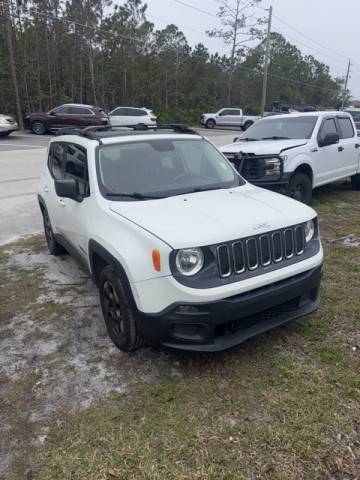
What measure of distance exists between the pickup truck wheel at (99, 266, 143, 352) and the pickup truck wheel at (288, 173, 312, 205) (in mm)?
4374

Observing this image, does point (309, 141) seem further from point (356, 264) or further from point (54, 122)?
point (54, 122)

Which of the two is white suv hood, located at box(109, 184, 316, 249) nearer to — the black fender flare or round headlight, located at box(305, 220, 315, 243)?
round headlight, located at box(305, 220, 315, 243)

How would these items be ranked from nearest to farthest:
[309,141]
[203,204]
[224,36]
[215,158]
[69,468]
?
[69,468], [203,204], [215,158], [309,141], [224,36]

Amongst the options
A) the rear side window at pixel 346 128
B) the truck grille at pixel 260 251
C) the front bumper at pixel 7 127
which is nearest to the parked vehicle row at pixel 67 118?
the front bumper at pixel 7 127

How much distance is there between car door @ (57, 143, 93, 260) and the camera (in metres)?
3.67

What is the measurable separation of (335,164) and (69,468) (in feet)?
23.8

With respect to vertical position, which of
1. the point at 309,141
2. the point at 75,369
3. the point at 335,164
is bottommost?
the point at 75,369

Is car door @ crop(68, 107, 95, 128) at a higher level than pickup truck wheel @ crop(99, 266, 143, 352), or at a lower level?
higher

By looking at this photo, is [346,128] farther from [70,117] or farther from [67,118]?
[67,118]

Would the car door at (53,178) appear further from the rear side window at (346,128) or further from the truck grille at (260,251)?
the rear side window at (346,128)

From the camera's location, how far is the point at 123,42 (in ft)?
120

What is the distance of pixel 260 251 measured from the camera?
291 centimetres

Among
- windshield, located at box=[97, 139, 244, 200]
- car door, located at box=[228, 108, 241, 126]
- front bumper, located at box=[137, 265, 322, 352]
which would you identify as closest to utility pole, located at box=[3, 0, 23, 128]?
car door, located at box=[228, 108, 241, 126]

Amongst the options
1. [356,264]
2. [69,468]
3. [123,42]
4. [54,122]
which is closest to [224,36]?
[123,42]
